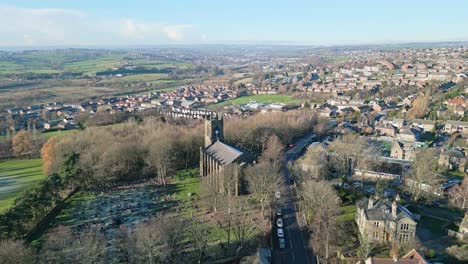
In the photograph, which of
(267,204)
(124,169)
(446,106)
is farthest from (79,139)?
(446,106)

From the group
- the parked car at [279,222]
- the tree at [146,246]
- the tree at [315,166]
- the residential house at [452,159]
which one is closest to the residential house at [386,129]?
the residential house at [452,159]

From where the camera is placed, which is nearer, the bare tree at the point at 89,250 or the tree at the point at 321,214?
the bare tree at the point at 89,250

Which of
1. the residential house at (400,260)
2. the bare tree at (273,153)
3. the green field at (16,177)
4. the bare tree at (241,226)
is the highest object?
the residential house at (400,260)

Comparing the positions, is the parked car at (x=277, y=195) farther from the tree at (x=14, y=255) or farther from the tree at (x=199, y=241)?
the tree at (x=14, y=255)

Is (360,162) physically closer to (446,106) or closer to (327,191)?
(327,191)

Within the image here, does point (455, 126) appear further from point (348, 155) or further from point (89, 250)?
point (89, 250)

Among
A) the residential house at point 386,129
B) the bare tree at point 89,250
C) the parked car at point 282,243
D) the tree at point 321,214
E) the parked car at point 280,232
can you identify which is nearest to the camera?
the bare tree at point 89,250

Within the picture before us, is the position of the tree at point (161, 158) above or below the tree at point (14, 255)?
below

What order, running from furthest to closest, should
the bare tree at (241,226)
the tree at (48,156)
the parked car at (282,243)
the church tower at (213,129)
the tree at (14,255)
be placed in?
the tree at (48,156), the church tower at (213,129), the parked car at (282,243), the bare tree at (241,226), the tree at (14,255)
